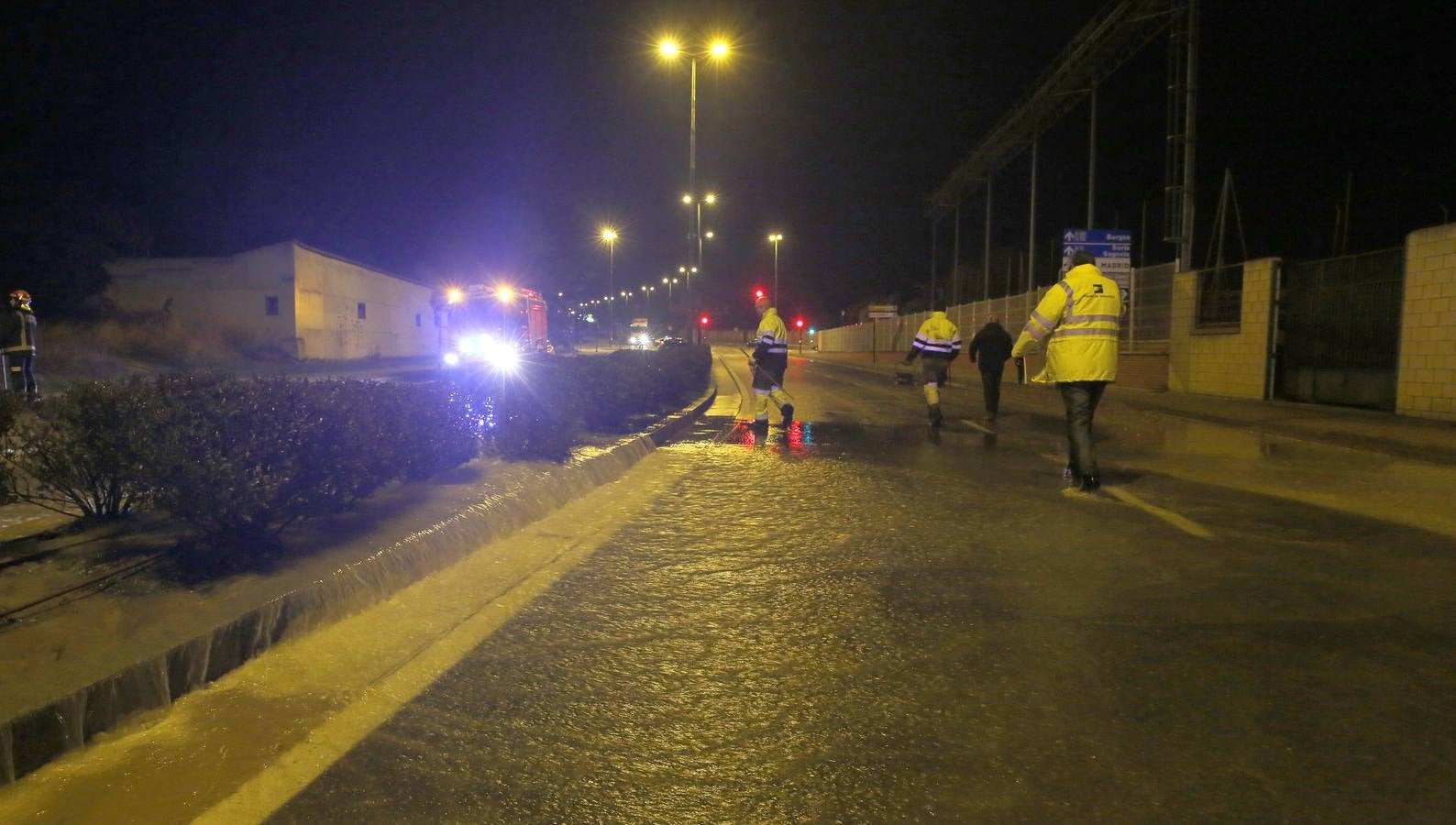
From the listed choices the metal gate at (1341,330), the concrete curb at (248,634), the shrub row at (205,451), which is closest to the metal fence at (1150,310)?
the metal gate at (1341,330)

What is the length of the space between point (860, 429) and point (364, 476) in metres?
8.74

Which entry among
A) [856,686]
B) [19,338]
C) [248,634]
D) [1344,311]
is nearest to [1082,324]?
[856,686]

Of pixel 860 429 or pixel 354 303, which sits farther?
pixel 354 303

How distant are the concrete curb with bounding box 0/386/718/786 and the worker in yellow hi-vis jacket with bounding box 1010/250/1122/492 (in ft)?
14.3

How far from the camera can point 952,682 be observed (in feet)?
13.2

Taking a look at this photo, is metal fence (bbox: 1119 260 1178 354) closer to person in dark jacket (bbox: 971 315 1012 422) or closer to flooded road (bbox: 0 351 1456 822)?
person in dark jacket (bbox: 971 315 1012 422)

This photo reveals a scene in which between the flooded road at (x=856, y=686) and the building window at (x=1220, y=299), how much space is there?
14.2 m

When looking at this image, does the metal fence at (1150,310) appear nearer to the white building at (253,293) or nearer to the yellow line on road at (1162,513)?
the yellow line on road at (1162,513)

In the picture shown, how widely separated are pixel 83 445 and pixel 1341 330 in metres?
18.6

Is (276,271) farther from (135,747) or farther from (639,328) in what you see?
(639,328)

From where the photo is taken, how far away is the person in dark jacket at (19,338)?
13648mm

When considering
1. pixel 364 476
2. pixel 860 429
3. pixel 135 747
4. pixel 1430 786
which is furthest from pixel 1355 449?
pixel 135 747

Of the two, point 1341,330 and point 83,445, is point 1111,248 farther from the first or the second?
point 83,445

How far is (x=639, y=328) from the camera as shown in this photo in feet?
269
